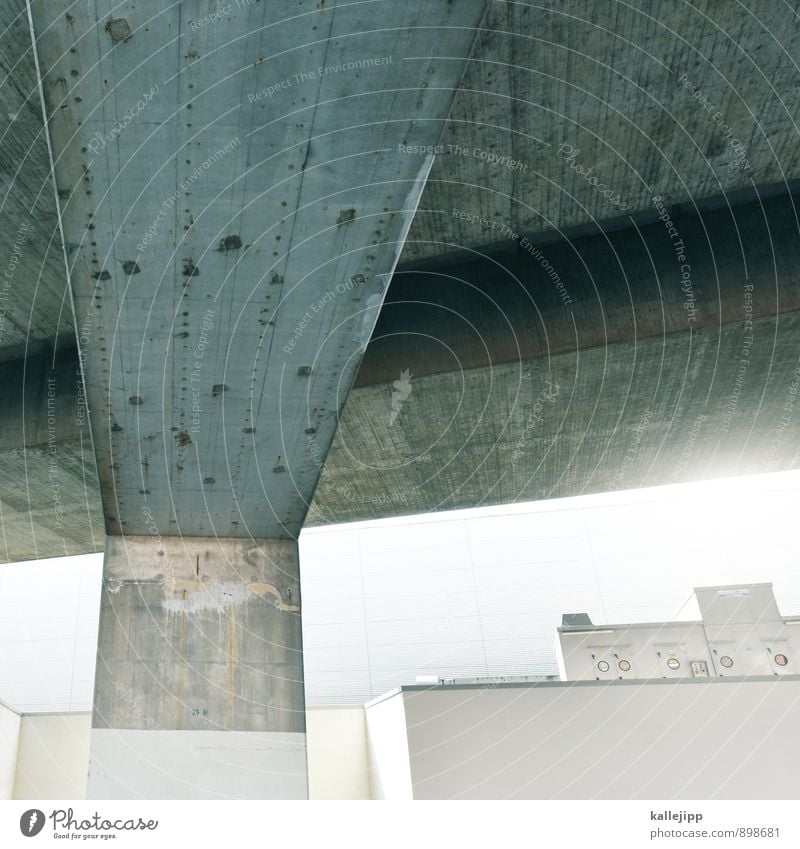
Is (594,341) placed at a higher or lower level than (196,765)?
higher

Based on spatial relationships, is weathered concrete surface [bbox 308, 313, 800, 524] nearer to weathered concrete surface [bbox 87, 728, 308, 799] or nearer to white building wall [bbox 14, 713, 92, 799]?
weathered concrete surface [bbox 87, 728, 308, 799]

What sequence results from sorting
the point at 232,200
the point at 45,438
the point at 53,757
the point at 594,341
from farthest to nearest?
the point at 53,757 < the point at 45,438 < the point at 594,341 < the point at 232,200

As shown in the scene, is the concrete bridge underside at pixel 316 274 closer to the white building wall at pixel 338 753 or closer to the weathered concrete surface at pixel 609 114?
the weathered concrete surface at pixel 609 114

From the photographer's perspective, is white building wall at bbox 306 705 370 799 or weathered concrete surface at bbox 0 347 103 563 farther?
white building wall at bbox 306 705 370 799

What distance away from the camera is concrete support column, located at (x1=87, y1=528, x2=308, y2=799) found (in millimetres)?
4359

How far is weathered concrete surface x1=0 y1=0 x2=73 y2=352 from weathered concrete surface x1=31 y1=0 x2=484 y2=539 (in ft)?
4.63

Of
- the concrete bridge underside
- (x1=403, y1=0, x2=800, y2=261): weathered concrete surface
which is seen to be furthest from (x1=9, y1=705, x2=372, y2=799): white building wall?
(x1=403, y1=0, x2=800, y2=261): weathered concrete surface

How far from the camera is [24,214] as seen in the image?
192 inches

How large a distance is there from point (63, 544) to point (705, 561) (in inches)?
651

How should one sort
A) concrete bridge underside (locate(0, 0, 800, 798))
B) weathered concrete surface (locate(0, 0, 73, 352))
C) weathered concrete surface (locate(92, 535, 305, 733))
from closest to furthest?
1. concrete bridge underside (locate(0, 0, 800, 798))
2. weathered concrete surface (locate(0, 0, 73, 352))
3. weathered concrete surface (locate(92, 535, 305, 733))

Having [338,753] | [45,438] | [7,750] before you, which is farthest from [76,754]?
[45,438]

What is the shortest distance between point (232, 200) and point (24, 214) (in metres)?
2.67

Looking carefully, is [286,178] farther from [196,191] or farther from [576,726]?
[576,726]

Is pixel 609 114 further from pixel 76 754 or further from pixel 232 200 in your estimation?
pixel 76 754
